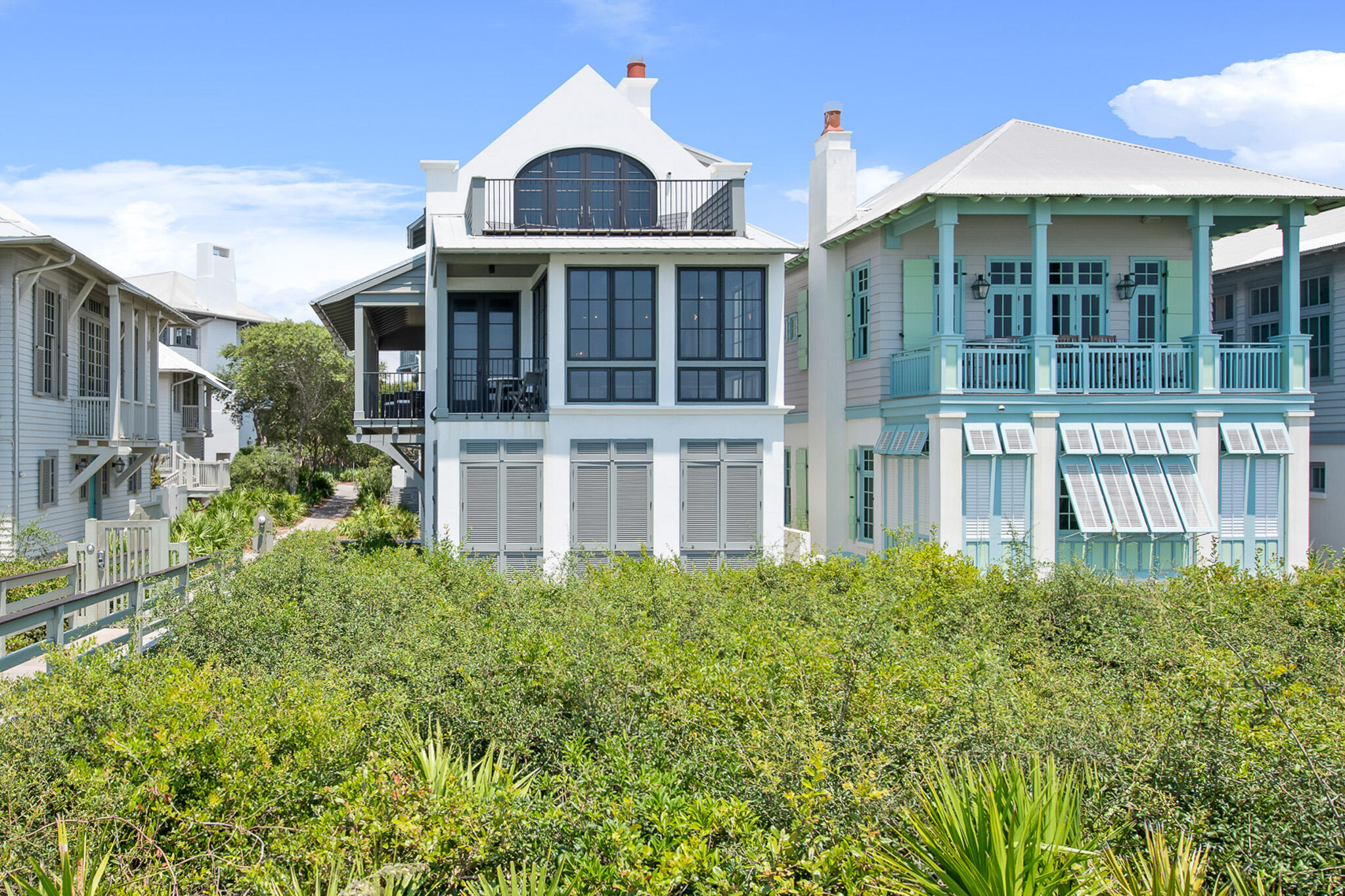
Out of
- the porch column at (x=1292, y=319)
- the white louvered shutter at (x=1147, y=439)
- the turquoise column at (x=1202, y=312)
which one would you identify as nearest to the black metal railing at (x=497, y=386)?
the white louvered shutter at (x=1147, y=439)

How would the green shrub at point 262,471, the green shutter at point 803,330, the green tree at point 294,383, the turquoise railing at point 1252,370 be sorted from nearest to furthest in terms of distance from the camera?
1. the turquoise railing at point 1252,370
2. the green shutter at point 803,330
3. the green shrub at point 262,471
4. the green tree at point 294,383

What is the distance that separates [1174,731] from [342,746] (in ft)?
16.9

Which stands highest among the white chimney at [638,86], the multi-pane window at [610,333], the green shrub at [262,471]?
the white chimney at [638,86]

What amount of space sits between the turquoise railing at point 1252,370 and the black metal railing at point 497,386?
12.9 m

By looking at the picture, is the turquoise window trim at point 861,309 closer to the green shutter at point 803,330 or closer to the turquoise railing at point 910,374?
the turquoise railing at point 910,374

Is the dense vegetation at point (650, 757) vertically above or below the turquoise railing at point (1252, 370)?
below

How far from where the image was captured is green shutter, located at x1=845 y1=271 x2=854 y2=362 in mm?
20203

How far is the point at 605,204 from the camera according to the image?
19547 millimetres

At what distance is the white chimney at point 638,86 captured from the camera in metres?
22.9

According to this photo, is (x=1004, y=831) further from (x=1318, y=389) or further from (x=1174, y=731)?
(x=1318, y=389)

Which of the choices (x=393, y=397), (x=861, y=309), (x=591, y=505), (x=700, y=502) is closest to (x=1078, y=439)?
(x=861, y=309)

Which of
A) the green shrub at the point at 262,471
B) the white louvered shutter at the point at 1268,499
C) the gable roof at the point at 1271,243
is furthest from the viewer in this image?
the green shrub at the point at 262,471

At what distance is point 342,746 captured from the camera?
605cm

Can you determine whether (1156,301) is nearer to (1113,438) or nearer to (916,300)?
(1113,438)
